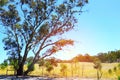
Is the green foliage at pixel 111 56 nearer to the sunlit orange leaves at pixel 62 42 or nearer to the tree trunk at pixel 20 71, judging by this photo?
the sunlit orange leaves at pixel 62 42

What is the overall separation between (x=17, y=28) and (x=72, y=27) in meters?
7.86

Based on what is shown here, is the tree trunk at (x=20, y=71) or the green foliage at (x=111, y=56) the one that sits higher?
the green foliage at (x=111, y=56)

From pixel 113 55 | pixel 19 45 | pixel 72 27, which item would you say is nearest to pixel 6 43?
pixel 19 45

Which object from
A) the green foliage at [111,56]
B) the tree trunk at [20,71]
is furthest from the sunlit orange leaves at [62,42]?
the green foliage at [111,56]

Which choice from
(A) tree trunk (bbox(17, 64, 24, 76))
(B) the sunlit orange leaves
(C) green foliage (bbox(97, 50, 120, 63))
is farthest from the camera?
(C) green foliage (bbox(97, 50, 120, 63))

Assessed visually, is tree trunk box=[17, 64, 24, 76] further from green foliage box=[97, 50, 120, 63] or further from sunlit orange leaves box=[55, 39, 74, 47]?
green foliage box=[97, 50, 120, 63]

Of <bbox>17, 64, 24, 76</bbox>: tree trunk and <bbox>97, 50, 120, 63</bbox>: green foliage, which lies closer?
<bbox>17, 64, 24, 76</bbox>: tree trunk

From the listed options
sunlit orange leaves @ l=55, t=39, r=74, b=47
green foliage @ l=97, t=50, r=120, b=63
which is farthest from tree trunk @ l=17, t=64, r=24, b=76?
green foliage @ l=97, t=50, r=120, b=63

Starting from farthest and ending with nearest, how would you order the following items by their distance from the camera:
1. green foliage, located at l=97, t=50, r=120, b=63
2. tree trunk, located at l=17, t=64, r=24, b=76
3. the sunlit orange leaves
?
green foliage, located at l=97, t=50, r=120, b=63, the sunlit orange leaves, tree trunk, located at l=17, t=64, r=24, b=76

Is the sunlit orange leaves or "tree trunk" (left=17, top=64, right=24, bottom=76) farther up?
the sunlit orange leaves

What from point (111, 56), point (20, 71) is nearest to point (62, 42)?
point (20, 71)

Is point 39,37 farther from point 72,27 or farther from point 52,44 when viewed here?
point 72,27

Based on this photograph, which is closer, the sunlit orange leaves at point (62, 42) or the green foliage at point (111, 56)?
the sunlit orange leaves at point (62, 42)

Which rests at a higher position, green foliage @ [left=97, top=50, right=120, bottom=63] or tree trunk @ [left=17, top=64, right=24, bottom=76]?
green foliage @ [left=97, top=50, right=120, bottom=63]
